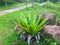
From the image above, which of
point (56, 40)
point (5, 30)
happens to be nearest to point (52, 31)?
point (56, 40)

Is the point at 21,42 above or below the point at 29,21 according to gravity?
below

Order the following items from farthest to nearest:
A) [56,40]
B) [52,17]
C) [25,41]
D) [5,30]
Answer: [5,30] < [52,17] < [25,41] < [56,40]

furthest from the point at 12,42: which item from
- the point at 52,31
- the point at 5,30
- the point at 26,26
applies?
the point at 5,30

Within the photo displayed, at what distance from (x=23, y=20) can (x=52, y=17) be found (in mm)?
2231

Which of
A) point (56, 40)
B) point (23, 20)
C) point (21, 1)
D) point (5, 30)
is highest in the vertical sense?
point (23, 20)

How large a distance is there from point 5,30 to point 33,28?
3549 mm

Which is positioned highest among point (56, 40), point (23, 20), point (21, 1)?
point (23, 20)

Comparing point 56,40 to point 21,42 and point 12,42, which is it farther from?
point 12,42

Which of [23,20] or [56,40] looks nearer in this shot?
[56,40]

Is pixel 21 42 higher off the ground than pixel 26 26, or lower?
lower

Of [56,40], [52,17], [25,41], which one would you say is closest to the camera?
[56,40]

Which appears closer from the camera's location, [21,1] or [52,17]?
[52,17]

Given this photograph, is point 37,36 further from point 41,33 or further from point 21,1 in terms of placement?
point 21,1

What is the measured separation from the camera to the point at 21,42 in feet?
25.8
